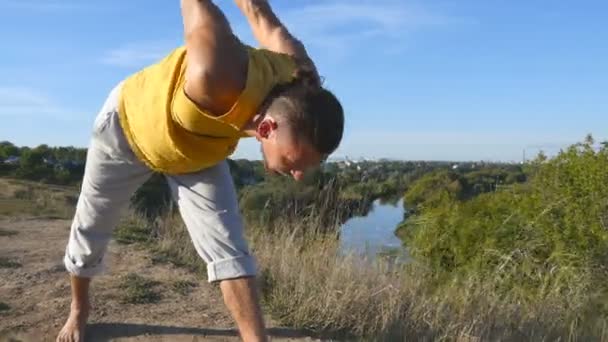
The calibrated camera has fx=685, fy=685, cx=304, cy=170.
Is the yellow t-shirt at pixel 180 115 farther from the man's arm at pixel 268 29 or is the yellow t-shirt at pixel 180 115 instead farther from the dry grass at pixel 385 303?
the dry grass at pixel 385 303

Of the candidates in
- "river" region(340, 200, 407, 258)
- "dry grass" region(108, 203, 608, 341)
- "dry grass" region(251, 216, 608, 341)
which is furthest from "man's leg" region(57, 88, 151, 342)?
"river" region(340, 200, 407, 258)

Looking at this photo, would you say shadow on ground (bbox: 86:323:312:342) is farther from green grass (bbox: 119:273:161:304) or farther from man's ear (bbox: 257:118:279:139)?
man's ear (bbox: 257:118:279:139)

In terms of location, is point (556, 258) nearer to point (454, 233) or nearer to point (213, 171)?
point (454, 233)

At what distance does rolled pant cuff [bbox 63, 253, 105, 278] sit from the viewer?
3.38 m

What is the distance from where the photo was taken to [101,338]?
3.59 metres

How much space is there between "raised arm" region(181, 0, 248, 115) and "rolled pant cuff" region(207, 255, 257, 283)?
83 centimetres

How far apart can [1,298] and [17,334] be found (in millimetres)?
658

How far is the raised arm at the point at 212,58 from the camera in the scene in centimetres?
226

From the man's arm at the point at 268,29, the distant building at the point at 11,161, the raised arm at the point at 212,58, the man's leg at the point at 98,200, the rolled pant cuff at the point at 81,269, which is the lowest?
the rolled pant cuff at the point at 81,269

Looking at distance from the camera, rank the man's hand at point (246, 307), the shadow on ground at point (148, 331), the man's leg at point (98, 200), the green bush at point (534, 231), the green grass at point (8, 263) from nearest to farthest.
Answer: the man's hand at point (246, 307) → the man's leg at point (98, 200) → the shadow on ground at point (148, 331) → the green grass at point (8, 263) → the green bush at point (534, 231)

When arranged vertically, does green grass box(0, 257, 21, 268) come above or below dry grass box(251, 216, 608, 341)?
above

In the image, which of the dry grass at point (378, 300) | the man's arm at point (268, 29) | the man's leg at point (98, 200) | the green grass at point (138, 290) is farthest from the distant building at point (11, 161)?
the man's arm at point (268, 29)

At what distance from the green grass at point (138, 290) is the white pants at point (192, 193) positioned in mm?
1048

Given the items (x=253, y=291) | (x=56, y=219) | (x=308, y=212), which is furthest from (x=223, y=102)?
(x=56, y=219)
